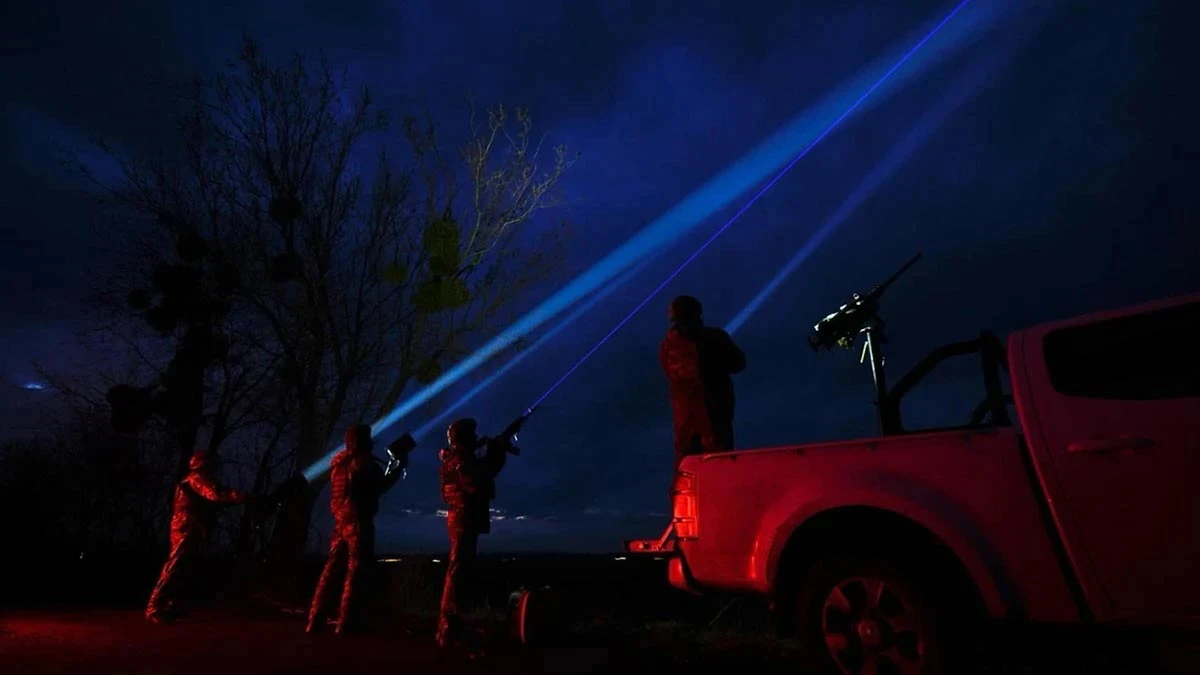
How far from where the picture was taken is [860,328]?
665 centimetres

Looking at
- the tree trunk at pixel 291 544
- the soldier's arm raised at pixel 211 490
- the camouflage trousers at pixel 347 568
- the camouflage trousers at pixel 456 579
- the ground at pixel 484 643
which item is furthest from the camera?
the tree trunk at pixel 291 544

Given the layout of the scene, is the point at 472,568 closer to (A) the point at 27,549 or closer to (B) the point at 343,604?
(B) the point at 343,604

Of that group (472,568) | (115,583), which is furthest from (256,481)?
(472,568)

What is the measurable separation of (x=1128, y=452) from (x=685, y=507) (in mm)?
2212

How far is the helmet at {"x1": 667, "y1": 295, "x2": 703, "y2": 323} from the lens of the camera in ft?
21.2

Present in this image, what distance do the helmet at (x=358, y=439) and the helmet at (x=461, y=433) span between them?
4.19ft

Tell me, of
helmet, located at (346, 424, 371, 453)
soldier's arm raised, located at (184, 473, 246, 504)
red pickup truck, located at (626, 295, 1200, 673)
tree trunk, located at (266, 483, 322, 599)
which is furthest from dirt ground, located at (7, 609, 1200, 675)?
tree trunk, located at (266, 483, 322, 599)

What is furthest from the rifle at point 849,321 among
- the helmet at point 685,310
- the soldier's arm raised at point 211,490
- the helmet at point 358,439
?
the soldier's arm raised at point 211,490

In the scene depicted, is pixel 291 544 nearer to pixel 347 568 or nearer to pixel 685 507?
pixel 347 568

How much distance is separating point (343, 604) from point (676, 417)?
12.8ft

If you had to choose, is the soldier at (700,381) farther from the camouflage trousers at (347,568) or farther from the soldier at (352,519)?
the camouflage trousers at (347,568)

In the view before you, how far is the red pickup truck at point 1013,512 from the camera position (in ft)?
10.7

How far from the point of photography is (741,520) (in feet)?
14.3

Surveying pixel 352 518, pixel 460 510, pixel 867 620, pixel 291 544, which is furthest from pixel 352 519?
pixel 867 620
